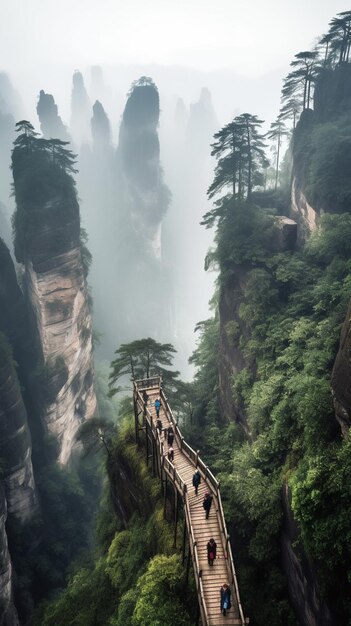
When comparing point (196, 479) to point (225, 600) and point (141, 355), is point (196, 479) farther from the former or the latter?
point (141, 355)

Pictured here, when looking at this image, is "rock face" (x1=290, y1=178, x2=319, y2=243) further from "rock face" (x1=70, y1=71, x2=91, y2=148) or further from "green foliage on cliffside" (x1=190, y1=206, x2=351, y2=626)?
"rock face" (x1=70, y1=71, x2=91, y2=148)

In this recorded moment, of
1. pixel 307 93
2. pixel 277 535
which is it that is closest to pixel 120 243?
pixel 307 93

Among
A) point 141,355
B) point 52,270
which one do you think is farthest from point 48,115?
point 141,355

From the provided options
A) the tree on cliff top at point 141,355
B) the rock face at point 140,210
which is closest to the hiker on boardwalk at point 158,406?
the tree on cliff top at point 141,355

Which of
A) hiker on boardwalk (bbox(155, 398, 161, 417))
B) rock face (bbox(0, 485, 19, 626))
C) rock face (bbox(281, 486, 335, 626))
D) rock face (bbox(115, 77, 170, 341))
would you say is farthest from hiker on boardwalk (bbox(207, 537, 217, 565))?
rock face (bbox(115, 77, 170, 341))

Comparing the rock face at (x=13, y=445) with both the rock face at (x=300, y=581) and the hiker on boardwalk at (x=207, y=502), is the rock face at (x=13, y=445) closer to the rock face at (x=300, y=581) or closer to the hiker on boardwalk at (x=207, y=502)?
the hiker on boardwalk at (x=207, y=502)
